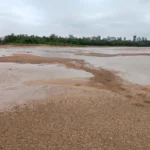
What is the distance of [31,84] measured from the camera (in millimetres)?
11242

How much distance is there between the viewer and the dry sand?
5.27 m

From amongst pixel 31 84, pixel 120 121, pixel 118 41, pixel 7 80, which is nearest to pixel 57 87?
pixel 31 84

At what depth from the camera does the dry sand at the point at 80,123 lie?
5273 mm

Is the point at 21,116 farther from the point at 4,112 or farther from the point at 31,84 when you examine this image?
the point at 31,84

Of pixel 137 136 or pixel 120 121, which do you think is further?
pixel 120 121

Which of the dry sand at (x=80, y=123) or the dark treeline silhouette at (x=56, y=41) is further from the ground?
Answer: the dark treeline silhouette at (x=56, y=41)

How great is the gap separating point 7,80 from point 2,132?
22.0 feet

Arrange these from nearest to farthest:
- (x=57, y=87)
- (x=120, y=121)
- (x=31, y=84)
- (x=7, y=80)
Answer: (x=120, y=121) → (x=57, y=87) → (x=31, y=84) → (x=7, y=80)

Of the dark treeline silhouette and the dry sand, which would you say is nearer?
the dry sand

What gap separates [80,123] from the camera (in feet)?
20.8

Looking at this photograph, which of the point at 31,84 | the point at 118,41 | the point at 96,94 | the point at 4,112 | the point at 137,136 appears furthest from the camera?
the point at 118,41

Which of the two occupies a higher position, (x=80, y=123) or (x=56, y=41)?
(x=56, y=41)

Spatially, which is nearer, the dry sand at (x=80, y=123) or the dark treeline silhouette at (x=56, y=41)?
the dry sand at (x=80, y=123)

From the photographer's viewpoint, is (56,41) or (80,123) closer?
(80,123)
